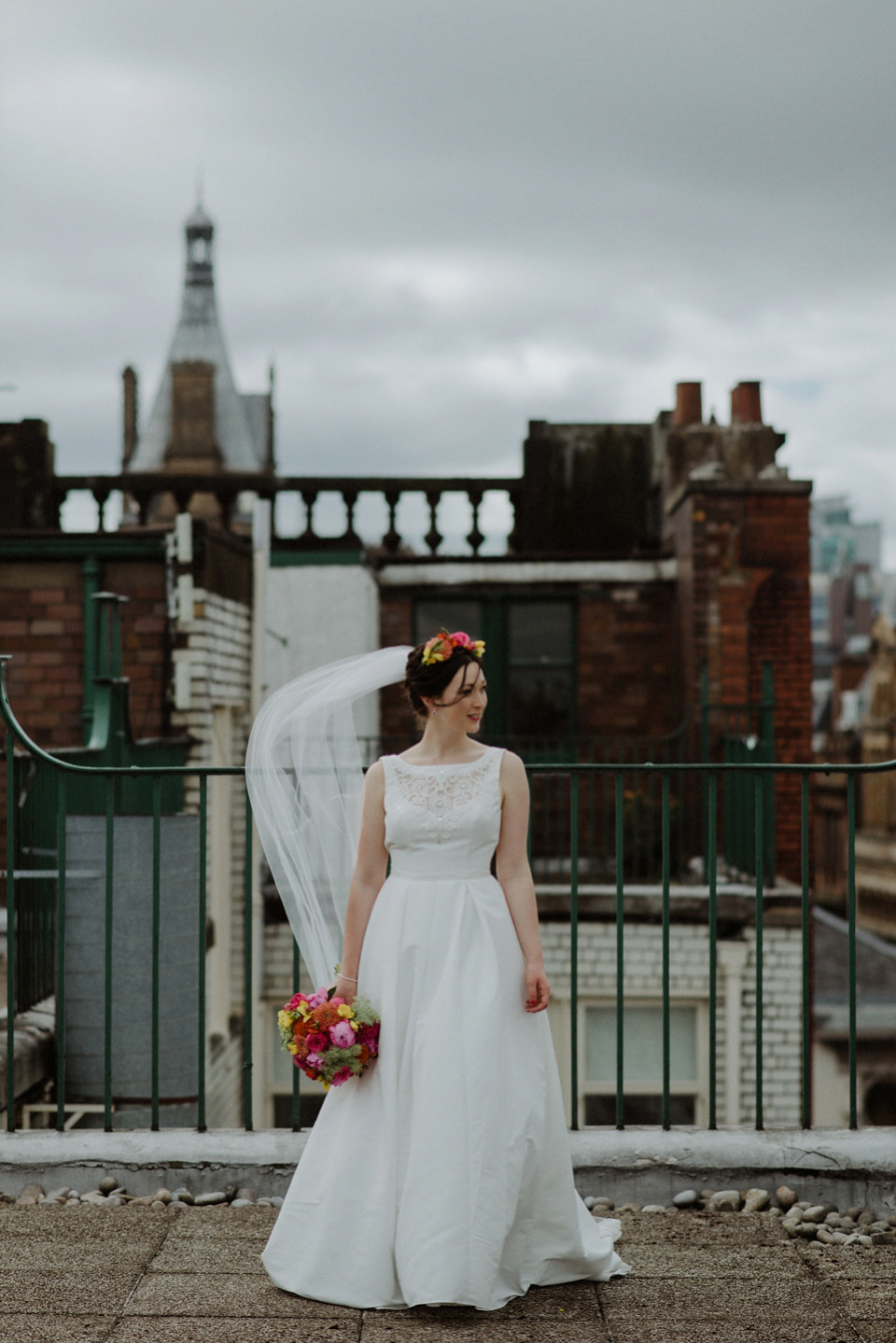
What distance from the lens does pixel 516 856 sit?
3275 millimetres

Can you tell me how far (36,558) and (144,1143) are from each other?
7.26 m

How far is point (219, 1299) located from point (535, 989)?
1057 millimetres

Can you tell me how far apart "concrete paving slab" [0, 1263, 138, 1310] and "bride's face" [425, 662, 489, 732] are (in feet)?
5.27

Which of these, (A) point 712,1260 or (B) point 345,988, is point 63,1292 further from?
(A) point 712,1260

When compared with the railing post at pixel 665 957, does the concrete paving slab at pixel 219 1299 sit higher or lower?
lower

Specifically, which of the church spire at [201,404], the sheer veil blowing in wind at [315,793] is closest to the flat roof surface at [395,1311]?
the sheer veil blowing in wind at [315,793]

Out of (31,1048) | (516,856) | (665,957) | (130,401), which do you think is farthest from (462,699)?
(130,401)

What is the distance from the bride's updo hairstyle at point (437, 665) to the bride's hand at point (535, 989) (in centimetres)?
74

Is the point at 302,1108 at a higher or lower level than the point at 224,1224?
lower

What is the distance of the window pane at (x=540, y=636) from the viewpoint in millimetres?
14445

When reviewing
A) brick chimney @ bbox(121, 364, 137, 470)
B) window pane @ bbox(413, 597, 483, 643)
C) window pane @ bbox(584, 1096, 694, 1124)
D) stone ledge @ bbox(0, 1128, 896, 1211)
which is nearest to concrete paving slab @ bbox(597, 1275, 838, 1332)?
stone ledge @ bbox(0, 1128, 896, 1211)

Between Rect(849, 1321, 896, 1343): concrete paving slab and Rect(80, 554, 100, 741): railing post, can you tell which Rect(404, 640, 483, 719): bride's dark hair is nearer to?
Rect(849, 1321, 896, 1343): concrete paving slab

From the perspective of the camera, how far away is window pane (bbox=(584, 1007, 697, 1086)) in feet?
36.9

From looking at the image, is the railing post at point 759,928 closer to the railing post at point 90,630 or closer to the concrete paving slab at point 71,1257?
the concrete paving slab at point 71,1257
